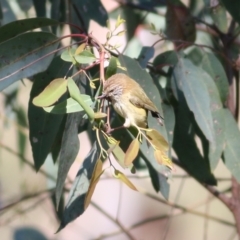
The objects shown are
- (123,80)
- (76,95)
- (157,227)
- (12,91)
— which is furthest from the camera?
(157,227)

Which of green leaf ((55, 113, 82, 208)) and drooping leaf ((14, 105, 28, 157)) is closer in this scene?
green leaf ((55, 113, 82, 208))

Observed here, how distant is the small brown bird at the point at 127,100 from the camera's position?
103 cm

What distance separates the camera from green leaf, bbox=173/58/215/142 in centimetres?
130

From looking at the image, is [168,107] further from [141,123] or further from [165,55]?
[141,123]

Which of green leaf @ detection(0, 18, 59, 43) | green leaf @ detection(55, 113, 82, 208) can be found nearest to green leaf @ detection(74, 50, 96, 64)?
green leaf @ detection(55, 113, 82, 208)

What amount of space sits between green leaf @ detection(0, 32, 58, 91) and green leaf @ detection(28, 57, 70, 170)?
7 cm

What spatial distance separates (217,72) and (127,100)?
0.51 meters

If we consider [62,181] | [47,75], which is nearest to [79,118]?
[62,181]

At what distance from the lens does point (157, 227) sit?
312cm

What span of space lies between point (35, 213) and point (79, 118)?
1099 millimetres

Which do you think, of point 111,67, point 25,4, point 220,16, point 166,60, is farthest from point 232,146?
point 25,4

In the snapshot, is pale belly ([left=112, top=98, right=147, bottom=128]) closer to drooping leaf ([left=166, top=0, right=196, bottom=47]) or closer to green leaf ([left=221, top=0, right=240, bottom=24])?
green leaf ([left=221, top=0, right=240, bottom=24])

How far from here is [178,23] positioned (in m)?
1.69

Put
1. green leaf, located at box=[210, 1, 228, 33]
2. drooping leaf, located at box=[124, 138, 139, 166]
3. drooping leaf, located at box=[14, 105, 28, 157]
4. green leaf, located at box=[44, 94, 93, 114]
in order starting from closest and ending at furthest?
drooping leaf, located at box=[124, 138, 139, 166] < green leaf, located at box=[44, 94, 93, 114] < green leaf, located at box=[210, 1, 228, 33] < drooping leaf, located at box=[14, 105, 28, 157]
